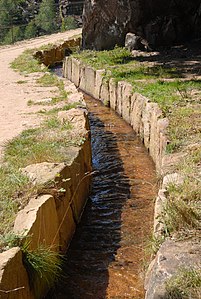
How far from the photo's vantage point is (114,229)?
5.77 meters

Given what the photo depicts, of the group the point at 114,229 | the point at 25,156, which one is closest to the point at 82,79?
the point at 25,156

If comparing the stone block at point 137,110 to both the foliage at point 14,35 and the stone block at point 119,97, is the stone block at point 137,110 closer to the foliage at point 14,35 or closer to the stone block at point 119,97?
the stone block at point 119,97

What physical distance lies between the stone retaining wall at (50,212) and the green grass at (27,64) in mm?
7738

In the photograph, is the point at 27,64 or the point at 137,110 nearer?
the point at 137,110

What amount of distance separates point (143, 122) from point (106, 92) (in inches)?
134

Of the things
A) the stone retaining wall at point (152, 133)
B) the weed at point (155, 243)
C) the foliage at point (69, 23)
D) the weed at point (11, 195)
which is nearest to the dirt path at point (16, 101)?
the weed at point (11, 195)

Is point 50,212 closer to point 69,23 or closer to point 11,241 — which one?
point 11,241

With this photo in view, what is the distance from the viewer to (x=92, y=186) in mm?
6945

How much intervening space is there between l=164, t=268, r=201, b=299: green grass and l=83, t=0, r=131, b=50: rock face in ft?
39.8

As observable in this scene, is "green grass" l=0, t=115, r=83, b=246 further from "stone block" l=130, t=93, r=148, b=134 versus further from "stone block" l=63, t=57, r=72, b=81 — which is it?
"stone block" l=63, t=57, r=72, b=81

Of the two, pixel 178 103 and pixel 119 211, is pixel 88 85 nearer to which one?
pixel 178 103

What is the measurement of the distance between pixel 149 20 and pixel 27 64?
3.76m

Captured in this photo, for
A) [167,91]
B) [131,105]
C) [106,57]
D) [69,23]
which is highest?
[167,91]

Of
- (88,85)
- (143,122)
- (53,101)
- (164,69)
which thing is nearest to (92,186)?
(143,122)
